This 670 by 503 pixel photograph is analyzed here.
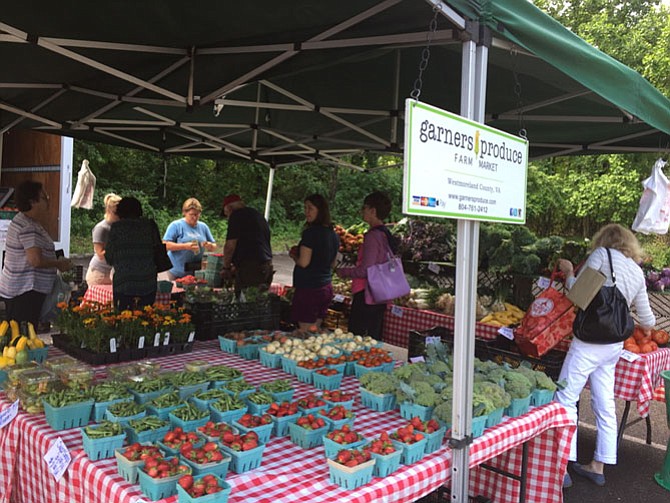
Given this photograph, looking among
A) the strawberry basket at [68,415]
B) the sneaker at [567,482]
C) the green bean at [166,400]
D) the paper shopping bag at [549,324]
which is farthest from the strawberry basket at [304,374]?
the sneaker at [567,482]

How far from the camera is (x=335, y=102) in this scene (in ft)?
16.4

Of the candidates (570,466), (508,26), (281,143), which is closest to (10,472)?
(508,26)

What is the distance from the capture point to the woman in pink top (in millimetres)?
4699

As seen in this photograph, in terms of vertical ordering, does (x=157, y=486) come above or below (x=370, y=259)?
below

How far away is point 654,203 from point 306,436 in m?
3.78

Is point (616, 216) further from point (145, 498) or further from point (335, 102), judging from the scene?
point (145, 498)

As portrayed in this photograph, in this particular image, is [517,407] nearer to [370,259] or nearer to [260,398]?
[260,398]

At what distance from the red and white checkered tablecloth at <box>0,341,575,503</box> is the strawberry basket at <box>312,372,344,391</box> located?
65mm

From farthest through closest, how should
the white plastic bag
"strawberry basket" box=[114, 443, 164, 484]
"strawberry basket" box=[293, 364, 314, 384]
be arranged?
the white plastic bag < "strawberry basket" box=[293, 364, 314, 384] < "strawberry basket" box=[114, 443, 164, 484]

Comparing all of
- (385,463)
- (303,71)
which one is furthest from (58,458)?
(303,71)

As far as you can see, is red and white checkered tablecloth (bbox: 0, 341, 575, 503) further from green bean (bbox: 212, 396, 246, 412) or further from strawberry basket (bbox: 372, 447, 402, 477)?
green bean (bbox: 212, 396, 246, 412)

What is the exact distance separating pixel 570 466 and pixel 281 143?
500 centimetres

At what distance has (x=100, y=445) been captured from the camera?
2031mm

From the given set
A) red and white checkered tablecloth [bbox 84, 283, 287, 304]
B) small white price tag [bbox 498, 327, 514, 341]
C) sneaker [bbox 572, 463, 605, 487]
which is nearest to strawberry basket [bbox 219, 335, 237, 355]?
red and white checkered tablecloth [bbox 84, 283, 287, 304]
